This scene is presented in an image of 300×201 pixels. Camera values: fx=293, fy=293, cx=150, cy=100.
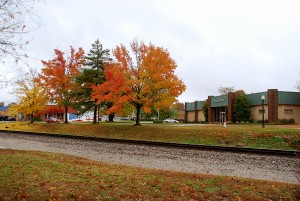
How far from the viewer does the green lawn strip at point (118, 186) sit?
6984 millimetres

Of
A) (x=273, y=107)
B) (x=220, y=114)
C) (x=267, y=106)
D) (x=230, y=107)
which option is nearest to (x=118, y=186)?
(x=273, y=107)

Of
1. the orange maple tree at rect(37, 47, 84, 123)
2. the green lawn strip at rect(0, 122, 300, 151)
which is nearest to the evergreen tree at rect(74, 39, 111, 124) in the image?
the orange maple tree at rect(37, 47, 84, 123)

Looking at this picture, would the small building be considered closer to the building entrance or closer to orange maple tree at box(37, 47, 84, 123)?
the building entrance

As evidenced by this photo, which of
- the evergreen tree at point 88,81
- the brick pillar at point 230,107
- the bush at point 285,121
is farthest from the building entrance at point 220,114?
the evergreen tree at point 88,81

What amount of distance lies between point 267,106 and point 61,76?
109 feet

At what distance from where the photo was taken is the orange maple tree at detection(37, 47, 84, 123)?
4119cm

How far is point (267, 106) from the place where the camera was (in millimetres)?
49031

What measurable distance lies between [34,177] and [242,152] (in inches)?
523

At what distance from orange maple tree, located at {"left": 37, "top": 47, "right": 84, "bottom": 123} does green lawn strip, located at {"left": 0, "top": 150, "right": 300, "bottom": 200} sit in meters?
32.5

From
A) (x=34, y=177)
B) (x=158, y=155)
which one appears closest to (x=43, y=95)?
(x=158, y=155)

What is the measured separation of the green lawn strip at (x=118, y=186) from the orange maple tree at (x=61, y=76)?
3246 centimetres

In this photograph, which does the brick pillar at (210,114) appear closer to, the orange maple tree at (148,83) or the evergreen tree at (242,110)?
the evergreen tree at (242,110)

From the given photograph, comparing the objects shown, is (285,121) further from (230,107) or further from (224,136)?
(224,136)

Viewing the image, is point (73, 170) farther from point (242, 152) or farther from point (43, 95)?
point (43, 95)
